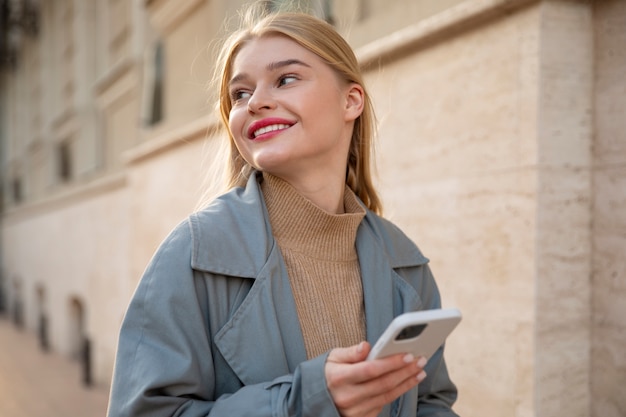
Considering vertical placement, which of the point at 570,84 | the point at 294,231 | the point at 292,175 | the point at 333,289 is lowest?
the point at 333,289

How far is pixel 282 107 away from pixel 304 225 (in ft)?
1.03

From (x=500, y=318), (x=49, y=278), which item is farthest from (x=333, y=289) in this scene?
(x=49, y=278)

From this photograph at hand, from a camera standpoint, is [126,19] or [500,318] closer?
[500,318]

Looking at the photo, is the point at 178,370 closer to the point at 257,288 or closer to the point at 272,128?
the point at 257,288

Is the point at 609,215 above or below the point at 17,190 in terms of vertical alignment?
below

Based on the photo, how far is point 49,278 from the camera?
45.9ft

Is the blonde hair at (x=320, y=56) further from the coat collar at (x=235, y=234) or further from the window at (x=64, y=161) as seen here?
the window at (x=64, y=161)

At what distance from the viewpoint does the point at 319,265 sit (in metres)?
1.68

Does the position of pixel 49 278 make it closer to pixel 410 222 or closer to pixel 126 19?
pixel 126 19

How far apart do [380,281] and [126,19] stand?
29.8 ft

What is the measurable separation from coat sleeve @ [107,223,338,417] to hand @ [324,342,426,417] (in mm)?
28

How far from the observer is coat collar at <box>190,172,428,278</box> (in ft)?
4.88

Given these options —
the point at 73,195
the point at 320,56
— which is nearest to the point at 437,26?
the point at 320,56

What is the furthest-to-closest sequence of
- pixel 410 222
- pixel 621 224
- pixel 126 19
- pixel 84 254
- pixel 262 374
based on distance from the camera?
pixel 84 254, pixel 126 19, pixel 410 222, pixel 621 224, pixel 262 374
